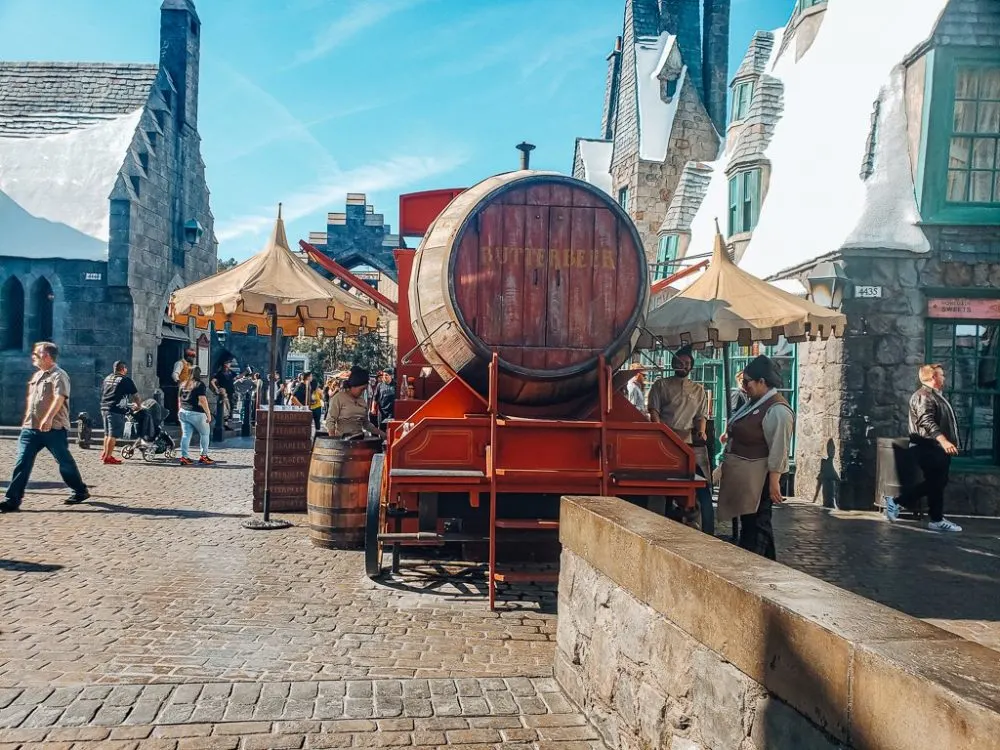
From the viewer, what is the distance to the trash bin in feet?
32.8

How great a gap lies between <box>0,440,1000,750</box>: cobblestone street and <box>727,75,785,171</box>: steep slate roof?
26.9 ft

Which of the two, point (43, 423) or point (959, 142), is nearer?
point (43, 423)

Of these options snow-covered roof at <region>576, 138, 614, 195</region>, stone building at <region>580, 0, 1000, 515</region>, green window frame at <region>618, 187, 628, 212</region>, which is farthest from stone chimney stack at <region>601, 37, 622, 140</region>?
stone building at <region>580, 0, 1000, 515</region>

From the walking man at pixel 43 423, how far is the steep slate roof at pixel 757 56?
14263 millimetres

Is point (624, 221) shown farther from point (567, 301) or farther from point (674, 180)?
point (674, 180)

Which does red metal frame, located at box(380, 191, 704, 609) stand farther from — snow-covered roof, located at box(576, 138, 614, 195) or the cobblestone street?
snow-covered roof, located at box(576, 138, 614, 195)

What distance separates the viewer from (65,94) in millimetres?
23016

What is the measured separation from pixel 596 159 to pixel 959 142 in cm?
1996

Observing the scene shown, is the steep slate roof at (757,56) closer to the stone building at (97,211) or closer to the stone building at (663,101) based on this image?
the stone building at (663,101)

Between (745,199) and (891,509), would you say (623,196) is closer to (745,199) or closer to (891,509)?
(745,199)

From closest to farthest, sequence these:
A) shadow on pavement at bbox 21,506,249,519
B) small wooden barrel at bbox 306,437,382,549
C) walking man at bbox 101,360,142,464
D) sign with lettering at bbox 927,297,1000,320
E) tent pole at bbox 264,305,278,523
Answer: small wooden barrel at bbox 306,437,382,549, tent pole at bbox 264,305,278,523, shadow on pavement at bbox 21,506,249,519, sign with lettering at bbox 927,297,1000,320, walking man at bbox 101,360,142,464

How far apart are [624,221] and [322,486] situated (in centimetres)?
364

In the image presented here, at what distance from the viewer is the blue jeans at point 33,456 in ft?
29.4

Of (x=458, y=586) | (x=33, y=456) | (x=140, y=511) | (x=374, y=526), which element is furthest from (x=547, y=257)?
(x=33, y=456)
